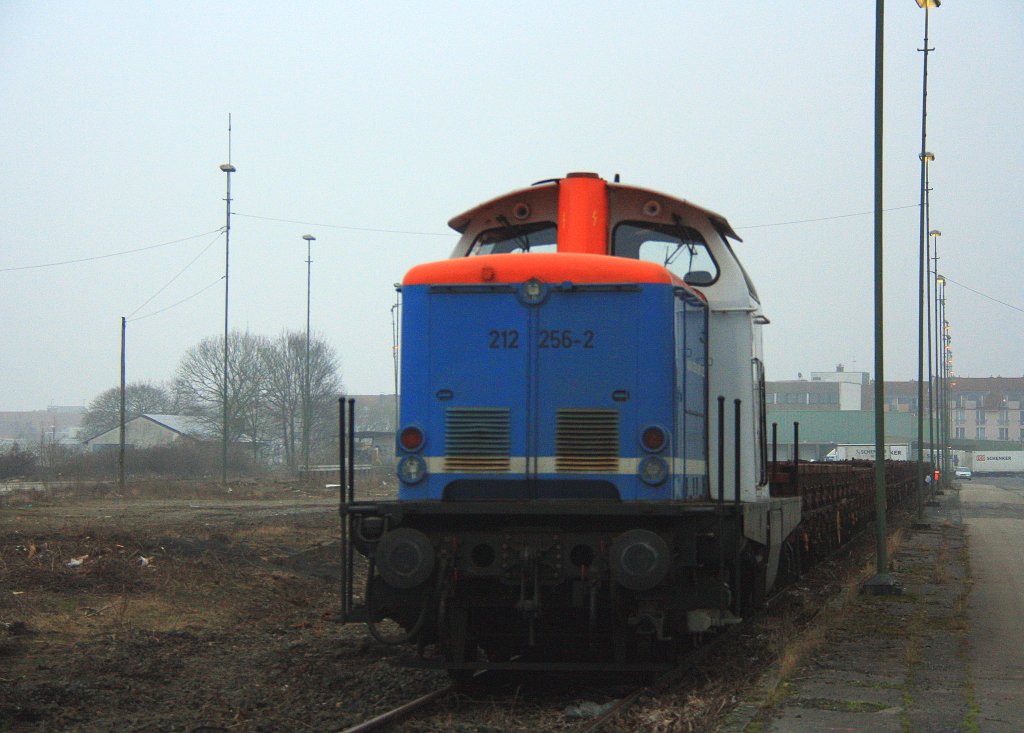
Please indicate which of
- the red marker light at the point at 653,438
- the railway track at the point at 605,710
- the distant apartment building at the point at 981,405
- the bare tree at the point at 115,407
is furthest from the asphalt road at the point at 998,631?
the distant apartment building at the point at 981,405

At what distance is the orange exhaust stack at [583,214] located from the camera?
796 cm

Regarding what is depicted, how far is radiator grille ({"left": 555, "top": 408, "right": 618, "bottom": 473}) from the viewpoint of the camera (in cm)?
718

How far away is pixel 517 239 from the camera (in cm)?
819

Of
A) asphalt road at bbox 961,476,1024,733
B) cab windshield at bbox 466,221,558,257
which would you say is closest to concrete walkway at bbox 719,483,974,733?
asphalt road at bbox 961,476,1024,733

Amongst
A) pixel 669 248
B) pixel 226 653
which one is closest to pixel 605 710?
pixel 669 248

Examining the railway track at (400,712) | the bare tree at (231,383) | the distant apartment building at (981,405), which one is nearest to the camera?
the railway track at (400,712)

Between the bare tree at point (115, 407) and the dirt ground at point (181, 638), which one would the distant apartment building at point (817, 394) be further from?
the dirt ground at point (181, 638)

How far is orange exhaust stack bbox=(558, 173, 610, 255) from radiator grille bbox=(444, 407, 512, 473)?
1.39m

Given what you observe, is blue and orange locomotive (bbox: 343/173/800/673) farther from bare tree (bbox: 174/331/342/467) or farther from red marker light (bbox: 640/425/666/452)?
bare tree (bbox: 174/331/342/467)

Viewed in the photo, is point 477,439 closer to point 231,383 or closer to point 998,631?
point 998,631

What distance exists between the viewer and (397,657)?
905 cm

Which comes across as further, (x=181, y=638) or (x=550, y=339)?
(x=181, y=638)

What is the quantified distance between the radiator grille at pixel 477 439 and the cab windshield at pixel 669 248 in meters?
1.61

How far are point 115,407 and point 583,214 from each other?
73913mm
